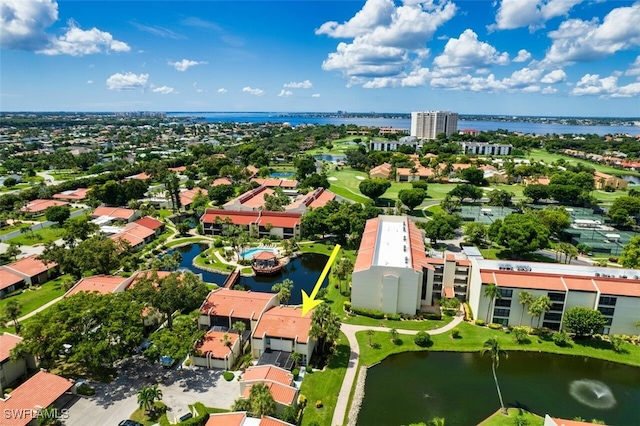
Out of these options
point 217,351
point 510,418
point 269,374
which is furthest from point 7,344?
point 510,418

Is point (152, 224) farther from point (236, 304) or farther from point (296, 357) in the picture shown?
point (296, 357)

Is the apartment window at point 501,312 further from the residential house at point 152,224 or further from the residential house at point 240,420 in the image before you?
the residential house at point 152,224

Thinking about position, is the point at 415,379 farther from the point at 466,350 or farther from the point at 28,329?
the point at 28,329

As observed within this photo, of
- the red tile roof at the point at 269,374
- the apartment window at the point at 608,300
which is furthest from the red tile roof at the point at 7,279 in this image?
the apartment window at the point at 608,300

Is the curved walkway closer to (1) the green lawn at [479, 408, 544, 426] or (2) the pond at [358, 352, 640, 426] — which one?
(2) the pond at [358, 352, 640, 426]

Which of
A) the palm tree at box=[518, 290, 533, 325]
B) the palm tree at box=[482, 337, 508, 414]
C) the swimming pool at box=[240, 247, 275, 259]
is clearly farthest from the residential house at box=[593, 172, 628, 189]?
the swimming pool at box=[240, 247, 275, 259]

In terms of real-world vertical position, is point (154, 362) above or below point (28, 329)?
below

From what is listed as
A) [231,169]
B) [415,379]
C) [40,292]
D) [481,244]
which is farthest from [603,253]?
[231,169]
